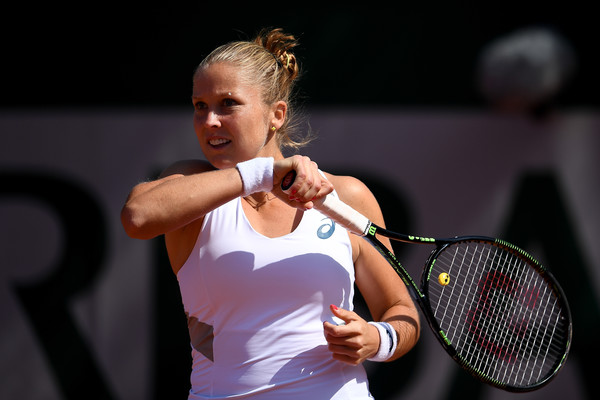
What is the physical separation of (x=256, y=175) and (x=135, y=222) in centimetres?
30

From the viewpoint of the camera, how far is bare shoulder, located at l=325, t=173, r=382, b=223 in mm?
2168

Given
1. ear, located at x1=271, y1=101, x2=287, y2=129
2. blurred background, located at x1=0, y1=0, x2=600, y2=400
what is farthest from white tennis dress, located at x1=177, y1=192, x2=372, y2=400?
blurred background, located at x1=0, y1=0, x2=600, y2=400

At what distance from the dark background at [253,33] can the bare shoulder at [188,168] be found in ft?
8.30

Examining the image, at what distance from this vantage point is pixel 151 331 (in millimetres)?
4359

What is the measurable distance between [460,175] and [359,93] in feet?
2.47

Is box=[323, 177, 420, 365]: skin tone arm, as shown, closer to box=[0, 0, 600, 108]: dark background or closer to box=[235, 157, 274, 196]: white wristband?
A: box=[235, 157, 274, 196]: white wristband

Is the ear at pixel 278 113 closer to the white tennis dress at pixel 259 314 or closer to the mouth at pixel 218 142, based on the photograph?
the mouth at pixel 218 142

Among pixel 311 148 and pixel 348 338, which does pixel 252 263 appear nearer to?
pixel 348 338

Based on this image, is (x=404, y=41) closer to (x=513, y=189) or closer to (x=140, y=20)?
(x=513, y=189)

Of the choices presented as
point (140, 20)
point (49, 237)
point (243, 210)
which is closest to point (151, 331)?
point (49, 237)

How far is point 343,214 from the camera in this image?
1.98 m

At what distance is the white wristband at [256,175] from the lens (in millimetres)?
1830

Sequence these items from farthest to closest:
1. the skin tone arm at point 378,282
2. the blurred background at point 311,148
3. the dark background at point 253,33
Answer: the dark background at point 253,33, the blurred background at point 311,148, the skin tone arm at point 378,282

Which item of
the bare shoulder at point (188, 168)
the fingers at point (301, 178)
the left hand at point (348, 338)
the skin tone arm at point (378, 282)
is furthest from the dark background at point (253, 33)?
the left hand at point (348, 338)
